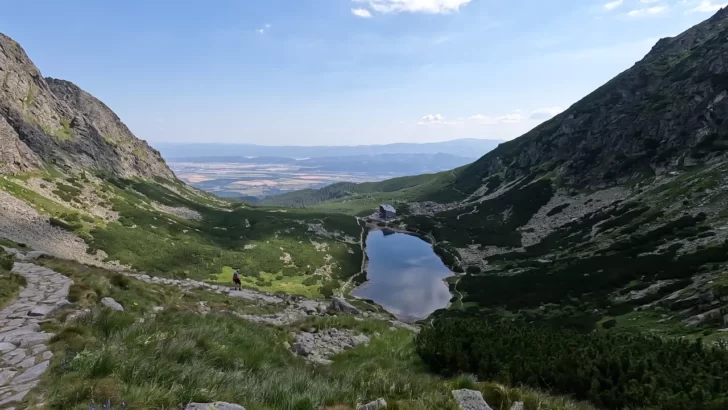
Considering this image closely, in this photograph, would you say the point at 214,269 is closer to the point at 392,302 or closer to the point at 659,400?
the point at 392,302

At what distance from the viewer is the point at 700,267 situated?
37625 millimetres

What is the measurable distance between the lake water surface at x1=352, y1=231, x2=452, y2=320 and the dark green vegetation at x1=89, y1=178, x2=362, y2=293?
19.3 ft

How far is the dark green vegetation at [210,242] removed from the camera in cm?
6038

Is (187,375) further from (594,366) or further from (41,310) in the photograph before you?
(594,366)

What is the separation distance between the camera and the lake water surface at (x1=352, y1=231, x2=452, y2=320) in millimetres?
64938

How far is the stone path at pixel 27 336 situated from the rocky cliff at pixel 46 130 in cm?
7133

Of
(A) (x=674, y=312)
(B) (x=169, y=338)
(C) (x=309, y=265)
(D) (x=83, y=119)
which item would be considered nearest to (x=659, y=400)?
(B) (x=169, y=338)

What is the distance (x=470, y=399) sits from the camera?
317 inches

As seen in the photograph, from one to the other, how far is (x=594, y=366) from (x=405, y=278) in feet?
241

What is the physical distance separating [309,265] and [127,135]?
393ft

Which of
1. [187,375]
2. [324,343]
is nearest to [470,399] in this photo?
[187,375]

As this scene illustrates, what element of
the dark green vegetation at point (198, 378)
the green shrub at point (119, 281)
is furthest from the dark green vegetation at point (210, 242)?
the dark green vegetation at point (198, 378)

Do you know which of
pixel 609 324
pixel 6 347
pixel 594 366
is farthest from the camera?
pixel 609 324

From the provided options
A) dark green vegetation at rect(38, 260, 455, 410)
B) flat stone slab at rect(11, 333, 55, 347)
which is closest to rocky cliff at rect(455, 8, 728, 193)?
dark green vegetation at rect(38, 260, 455, 410)
